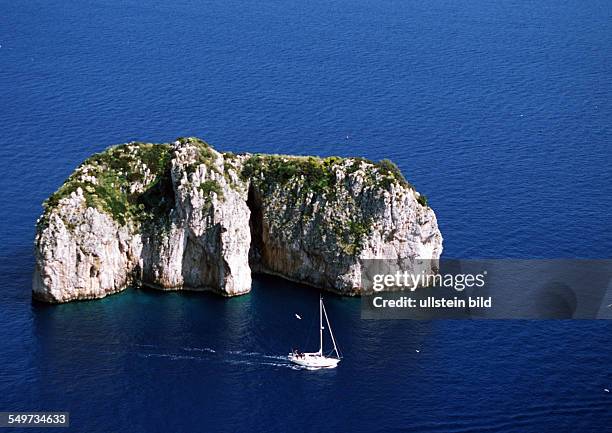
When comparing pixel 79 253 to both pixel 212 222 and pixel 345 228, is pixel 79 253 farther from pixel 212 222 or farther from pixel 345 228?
pixel 345 228

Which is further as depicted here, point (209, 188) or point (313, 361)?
point (209, 188)

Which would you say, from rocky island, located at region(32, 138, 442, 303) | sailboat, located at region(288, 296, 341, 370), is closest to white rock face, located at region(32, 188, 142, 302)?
rocky island, located at region(32, 138, 442, 303)

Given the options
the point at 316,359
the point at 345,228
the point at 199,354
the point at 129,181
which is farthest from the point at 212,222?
the point at 316,359

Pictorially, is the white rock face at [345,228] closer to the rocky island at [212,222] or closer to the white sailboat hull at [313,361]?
the rocky island at [212,222]

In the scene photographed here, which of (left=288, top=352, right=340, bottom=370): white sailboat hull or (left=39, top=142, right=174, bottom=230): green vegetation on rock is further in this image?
(left=39, top=142, right=174, bottom=230): green vegetation on rock

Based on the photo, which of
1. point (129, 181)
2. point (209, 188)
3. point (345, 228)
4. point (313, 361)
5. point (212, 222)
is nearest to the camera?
point (313, 361)

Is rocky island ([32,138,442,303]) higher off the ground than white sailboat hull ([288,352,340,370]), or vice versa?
rocky island ([32,138,442,303])

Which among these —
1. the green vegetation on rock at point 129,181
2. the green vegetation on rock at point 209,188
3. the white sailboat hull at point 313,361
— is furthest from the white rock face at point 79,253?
the white sailboat hull at point 313,361

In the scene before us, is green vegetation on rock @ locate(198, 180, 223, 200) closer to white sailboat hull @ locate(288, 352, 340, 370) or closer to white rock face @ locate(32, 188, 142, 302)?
white rock face @ locate(32, 188, 142, 302)
